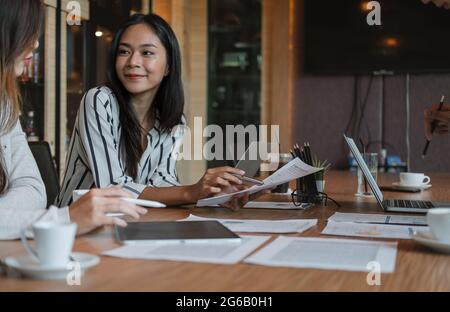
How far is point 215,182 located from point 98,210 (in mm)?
597

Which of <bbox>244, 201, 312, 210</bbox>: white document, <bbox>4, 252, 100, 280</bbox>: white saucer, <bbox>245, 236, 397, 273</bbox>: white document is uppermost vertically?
<bbox>4, 252, 100, 280</bbox>: white saucer

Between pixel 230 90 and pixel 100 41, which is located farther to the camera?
pixel 230 90

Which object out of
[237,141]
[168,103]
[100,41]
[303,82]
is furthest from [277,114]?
[168,103]

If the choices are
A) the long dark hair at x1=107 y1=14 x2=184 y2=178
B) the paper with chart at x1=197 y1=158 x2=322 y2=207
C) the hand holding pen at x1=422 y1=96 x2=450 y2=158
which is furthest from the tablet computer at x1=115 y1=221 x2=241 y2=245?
the hand holding pen at x1=422 y1=96 x2=450 y2=158

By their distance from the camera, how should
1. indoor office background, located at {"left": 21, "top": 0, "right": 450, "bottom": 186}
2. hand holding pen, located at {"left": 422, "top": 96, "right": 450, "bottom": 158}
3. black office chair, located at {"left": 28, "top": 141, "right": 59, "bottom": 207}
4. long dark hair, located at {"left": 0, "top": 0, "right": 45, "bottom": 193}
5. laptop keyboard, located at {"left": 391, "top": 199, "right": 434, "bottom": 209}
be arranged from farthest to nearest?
indoor office background, located at {"left": 21, "top": 0, "right": 450, "bottom": 186} < hand holding pen, located at {"left": 422, "top": 96, "right": 450, "bottom": 158} < black office chair, located at {"left": 28, "top": 141, "right": 59, "bottom": 207} < laptop keyboard, located at {"left": 391, "top": 199, "right": 434, "bottom": 209} < long dark hair, located at {"left": 0, "top": 0, "right": 45, "bottom": 193}

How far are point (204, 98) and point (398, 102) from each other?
1671 millimetres

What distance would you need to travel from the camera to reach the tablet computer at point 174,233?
1.07 metres

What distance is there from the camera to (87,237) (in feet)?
3.74

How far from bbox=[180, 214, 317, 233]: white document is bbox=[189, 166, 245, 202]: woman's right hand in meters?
0.24

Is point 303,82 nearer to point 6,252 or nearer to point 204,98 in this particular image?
point 204,98

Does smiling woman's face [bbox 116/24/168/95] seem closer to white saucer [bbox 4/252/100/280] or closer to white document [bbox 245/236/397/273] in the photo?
white document [bbox 245/236/397/273]

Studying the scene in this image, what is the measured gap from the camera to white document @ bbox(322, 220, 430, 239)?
121cm

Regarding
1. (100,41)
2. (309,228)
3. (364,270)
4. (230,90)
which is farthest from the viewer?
(230,90)

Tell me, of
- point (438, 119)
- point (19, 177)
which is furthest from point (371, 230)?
point (438, 119)
